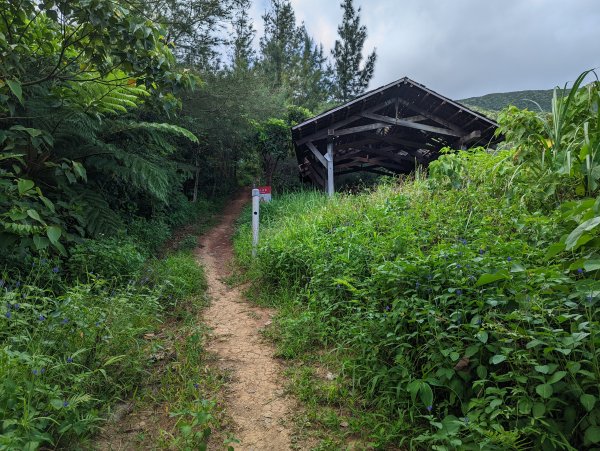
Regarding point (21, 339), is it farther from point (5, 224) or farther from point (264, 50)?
point (264, 50)

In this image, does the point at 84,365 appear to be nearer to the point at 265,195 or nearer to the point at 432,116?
the point at 265,195

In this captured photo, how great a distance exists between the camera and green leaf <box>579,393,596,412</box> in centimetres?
163

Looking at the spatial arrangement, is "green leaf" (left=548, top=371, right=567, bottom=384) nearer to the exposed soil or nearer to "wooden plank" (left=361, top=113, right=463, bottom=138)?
the exposed soil

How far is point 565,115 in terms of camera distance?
338cm

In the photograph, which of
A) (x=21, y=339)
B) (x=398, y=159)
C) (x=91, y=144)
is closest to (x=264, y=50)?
(x=398, y=159)

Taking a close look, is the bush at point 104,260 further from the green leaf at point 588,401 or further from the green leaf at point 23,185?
the green leaf at point 588,401

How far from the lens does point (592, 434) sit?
1.62 metres

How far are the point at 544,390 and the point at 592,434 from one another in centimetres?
24

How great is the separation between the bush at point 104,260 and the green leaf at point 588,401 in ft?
13.8

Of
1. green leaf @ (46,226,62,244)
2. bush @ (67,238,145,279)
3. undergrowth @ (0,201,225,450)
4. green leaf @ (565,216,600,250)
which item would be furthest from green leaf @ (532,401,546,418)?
→ bush @ (67,238,145,279)

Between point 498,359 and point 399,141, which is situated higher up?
point 399,141

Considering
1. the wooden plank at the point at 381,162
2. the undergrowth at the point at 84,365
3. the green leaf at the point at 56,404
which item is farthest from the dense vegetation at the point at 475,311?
the wooden plank at the point at 381,162

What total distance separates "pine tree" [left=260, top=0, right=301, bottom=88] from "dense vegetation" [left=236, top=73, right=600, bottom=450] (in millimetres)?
23967

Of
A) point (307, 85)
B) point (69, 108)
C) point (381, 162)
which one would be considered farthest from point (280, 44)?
point (69, 108)
